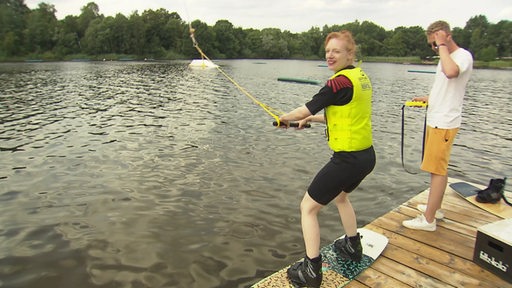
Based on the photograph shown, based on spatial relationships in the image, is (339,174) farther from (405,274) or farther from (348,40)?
(405,274)

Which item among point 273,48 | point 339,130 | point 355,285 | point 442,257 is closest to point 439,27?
point 339,130

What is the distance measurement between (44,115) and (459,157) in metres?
21.3

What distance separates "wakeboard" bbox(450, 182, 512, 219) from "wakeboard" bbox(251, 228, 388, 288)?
2.55 meters

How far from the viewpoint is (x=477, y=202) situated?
650 centimetres

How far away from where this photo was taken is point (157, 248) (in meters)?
6.62

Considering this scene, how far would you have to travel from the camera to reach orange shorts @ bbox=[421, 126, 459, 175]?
4992mm

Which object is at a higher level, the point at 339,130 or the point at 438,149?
the point at 339,130

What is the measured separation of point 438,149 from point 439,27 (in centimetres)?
178

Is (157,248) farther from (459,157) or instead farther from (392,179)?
(459,157)

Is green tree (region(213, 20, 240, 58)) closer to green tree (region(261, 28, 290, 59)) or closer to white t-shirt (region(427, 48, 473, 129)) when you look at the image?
green tree (region(261, 28, 290, 59))

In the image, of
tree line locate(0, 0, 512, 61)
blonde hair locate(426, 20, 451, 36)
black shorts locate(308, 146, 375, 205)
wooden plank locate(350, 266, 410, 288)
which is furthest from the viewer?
tree line locate(0, 0, 512, 61)

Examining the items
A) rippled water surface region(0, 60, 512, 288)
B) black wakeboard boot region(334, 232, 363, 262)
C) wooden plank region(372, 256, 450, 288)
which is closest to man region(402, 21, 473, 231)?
wooden plank region(372, 256, 450, 288)

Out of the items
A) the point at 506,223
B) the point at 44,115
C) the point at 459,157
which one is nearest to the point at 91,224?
the point at 506,223

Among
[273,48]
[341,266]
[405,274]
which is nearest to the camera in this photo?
[405,274]
